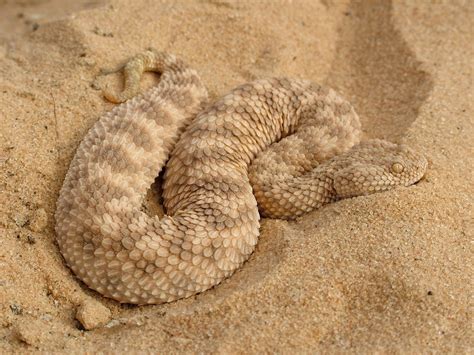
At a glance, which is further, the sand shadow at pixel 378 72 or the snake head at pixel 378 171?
the sand shadow at pixel 378 72

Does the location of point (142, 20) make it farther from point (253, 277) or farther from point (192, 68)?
point (253, 277)

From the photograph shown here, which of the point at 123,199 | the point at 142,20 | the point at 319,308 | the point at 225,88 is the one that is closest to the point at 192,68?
the point at 225,88

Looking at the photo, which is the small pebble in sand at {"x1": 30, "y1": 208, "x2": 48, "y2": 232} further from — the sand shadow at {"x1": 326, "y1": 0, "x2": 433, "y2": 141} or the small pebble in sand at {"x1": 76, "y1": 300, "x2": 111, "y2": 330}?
the sand shadow at {"x1": 326, "y1": 0, "x2": 433, "y2": 141}

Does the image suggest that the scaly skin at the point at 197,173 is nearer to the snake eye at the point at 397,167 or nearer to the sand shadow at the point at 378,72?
the snake eye at the point at 397,167

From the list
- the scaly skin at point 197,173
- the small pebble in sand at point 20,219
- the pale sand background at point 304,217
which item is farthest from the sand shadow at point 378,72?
the small pebble in sand at point 20,219

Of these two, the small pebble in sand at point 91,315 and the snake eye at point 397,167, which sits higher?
the snake eye at point 397,167

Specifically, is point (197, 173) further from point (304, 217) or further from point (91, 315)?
point (91, 315)
